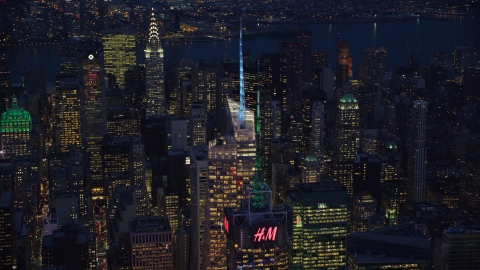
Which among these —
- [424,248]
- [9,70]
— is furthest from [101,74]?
[424,248]

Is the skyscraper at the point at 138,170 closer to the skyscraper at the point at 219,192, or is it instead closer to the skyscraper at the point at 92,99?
the skyscraper at the point at 92,99

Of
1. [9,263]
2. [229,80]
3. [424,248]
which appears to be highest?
[229,80]

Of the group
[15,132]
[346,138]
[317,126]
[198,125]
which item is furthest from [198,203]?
[15,132]

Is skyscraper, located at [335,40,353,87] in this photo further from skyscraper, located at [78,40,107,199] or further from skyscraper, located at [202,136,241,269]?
skyscraper, located at [202,136,241,269]

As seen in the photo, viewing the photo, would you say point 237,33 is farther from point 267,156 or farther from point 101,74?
point 101,74

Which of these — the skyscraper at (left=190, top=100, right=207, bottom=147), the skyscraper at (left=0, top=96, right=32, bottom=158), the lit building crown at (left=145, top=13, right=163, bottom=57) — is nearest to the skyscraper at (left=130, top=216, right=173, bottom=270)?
the skyscraper at (left=190, top=100, right=207, bottom=147)
